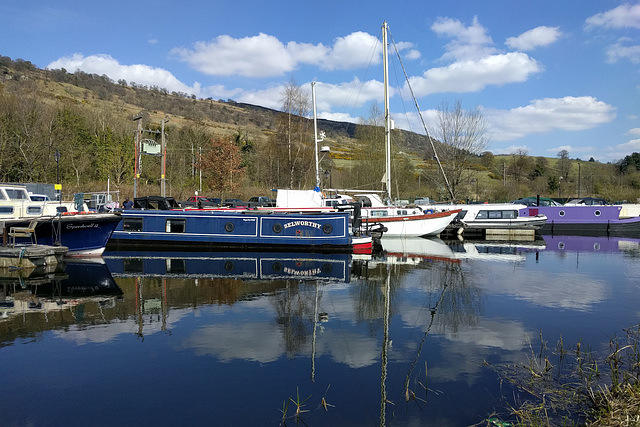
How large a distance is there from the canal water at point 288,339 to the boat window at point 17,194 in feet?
17.6

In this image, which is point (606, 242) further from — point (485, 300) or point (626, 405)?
point (626, 405)

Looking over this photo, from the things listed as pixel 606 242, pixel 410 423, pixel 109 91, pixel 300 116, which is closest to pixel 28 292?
pixel 410 423

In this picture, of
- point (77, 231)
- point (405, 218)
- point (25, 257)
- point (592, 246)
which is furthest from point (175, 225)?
point (592, 246)

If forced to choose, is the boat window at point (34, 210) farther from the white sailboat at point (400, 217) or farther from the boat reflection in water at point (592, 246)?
the boat reflection in water at point (592, 246)

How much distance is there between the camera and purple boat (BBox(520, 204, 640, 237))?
36156 mm

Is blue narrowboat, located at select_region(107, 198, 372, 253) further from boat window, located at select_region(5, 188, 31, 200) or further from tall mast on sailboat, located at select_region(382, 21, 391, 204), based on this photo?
tall mast on sailboat, located at select_region(382, 21, 391, 204)

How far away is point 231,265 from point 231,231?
5150 mm

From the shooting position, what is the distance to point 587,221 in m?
37.6

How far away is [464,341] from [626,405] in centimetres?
368

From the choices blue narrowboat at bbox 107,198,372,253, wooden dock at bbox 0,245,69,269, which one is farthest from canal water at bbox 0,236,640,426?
blue narrowboat at bbox 107,198,372,253

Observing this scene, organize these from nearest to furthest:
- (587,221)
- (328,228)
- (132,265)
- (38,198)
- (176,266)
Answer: (176,266) → (132,265) → (38,198) → (328,228) → (587,221)

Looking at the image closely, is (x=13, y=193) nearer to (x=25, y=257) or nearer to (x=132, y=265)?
(x=25, y=257)

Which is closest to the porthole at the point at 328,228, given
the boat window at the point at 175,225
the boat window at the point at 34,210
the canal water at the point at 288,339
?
the canal water at the point at 288,339

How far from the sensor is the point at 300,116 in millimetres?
46156
